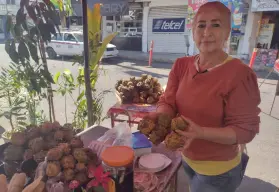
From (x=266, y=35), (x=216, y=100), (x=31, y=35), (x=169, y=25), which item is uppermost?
(x=169, y=25)

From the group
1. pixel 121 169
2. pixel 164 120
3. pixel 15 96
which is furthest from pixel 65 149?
pixel 15 96

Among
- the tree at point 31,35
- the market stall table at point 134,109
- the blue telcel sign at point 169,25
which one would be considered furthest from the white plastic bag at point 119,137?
the blue telcel sign at point 169,25

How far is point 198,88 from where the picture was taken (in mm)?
1147

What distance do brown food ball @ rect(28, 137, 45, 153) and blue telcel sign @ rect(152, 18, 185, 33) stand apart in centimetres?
1176

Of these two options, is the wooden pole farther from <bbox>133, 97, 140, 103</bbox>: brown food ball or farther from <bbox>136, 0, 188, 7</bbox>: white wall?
<bbox>136, 0, 188, 7</bbox>: white wall

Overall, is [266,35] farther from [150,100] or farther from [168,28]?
[150,100]

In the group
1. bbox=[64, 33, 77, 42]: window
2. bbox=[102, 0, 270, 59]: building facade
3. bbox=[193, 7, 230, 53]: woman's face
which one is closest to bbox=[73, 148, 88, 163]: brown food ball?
bbox=[193, 7, 230, 53]: woman's face

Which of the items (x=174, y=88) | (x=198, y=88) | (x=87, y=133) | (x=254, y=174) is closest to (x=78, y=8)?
(x=87, y=133)

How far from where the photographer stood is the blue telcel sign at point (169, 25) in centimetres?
1188

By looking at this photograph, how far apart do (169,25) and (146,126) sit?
12.0 m

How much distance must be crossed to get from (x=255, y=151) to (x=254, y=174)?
624 millimetres

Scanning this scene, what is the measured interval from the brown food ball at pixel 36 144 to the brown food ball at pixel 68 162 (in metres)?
0.22

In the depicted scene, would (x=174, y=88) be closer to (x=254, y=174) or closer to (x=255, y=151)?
(x=254, y=174)

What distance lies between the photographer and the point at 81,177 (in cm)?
91
